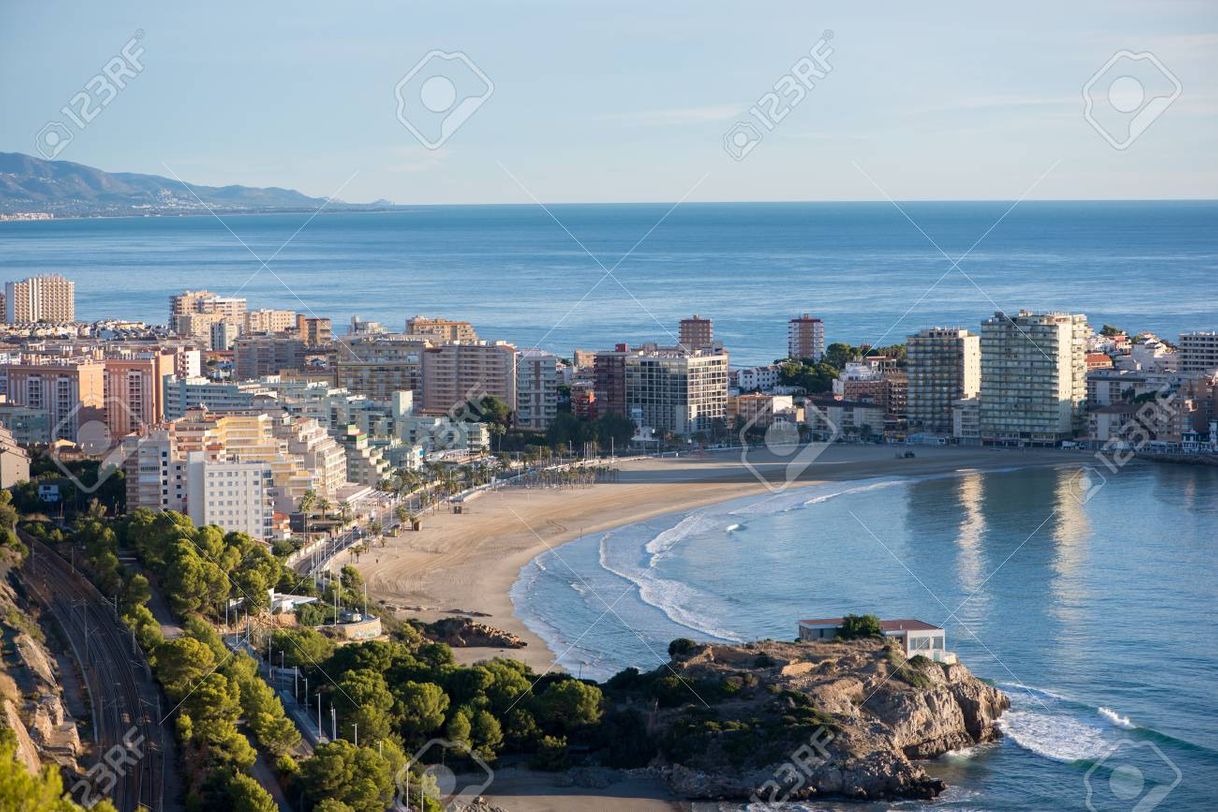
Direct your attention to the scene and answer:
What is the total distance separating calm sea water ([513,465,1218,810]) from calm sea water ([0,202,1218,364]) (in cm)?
2082

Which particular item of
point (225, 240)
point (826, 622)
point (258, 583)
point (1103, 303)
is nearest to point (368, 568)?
point (258, 583)

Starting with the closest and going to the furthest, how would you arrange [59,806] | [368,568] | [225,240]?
[59,806] < [368,568] < [225,240]

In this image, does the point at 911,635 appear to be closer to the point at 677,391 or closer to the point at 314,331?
the point at 677,391

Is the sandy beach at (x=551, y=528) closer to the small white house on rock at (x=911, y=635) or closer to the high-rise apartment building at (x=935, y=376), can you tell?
the high-rise apartment building at (x=935, y=376)

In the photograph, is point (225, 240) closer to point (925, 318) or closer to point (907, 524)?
point (925, 318)

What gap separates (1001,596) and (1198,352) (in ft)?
59.6

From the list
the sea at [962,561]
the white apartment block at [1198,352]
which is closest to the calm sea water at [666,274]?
the sea at [962,561]

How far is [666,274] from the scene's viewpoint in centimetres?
7119

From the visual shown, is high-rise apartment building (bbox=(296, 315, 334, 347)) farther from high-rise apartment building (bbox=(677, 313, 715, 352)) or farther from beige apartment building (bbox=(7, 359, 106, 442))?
beige apartment building (bbox=(7, 359, 106, 442))

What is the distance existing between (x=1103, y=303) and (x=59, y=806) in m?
49.2

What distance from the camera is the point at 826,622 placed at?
624 inches

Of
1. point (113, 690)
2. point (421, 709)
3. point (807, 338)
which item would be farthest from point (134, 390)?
point (421, 709)

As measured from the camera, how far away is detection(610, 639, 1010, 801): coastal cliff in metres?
12.5

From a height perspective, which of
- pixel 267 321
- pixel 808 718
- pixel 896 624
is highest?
pixel 267 321
